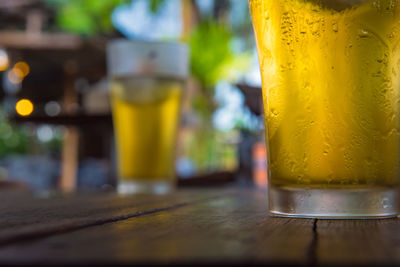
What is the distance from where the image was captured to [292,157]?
0.52 m

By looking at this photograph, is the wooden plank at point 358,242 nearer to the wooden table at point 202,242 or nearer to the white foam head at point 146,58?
the wooden table at point 202,242

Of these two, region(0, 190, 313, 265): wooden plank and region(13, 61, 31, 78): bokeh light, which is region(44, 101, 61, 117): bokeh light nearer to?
region(13, 61, 31, 78): bokeh light

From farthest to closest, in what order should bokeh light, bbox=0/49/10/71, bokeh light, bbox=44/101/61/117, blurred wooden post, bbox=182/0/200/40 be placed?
1. blurred wooden post, bbox=182/0/200/40
2. bokeh light, bbox=44/101/61/117
3. bokeh light, bbox=0/49/10/71

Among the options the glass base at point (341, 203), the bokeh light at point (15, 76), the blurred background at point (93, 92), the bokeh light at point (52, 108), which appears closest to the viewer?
the glass base at point (341, 203)

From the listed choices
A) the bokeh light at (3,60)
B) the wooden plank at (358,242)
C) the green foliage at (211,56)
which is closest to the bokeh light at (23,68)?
the bokeh light at (3,60)

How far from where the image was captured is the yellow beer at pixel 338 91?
500 mm

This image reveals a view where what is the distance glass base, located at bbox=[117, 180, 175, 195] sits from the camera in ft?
4.00

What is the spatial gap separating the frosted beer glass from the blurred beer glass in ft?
2.43

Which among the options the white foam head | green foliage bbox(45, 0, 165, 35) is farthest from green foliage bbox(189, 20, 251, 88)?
the white foam head

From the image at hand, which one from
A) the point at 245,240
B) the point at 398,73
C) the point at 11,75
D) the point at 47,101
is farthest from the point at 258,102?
the point at 47,101

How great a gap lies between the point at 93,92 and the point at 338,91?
7.42m

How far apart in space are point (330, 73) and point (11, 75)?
9.14m

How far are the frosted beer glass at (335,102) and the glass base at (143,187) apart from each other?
716 millimetres

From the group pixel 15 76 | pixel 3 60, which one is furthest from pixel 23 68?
pixel 3 60
